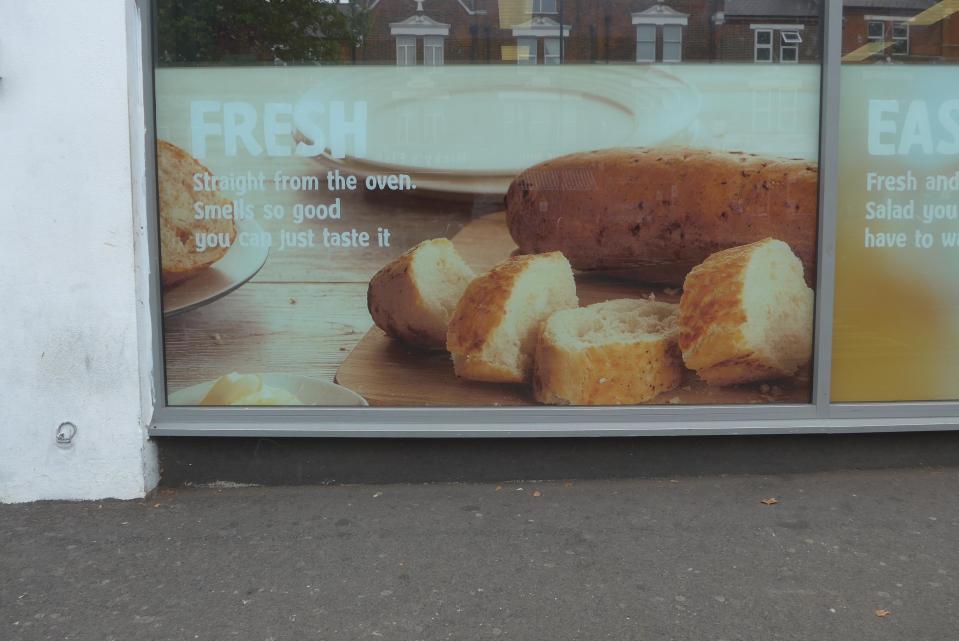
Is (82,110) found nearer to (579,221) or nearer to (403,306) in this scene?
(403,306)

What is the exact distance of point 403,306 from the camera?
15.5 ft

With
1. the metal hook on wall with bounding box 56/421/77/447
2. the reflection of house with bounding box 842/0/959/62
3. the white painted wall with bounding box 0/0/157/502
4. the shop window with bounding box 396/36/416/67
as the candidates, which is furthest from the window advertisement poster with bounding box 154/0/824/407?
the metal hook on wall with bounding box 56/421/77/447

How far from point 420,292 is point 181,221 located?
1.38 meters

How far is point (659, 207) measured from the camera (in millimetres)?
4680

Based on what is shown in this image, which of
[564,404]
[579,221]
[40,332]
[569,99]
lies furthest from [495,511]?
[40,332]

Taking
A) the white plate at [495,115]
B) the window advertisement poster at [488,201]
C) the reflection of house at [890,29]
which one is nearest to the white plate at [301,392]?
the window advertisement poster at [488,201]

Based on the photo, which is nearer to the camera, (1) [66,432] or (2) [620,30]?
(1) [66,432]

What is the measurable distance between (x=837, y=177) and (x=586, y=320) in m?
1.60

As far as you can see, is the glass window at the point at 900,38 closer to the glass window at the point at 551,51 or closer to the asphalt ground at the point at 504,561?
the glass window at the point at 551,51

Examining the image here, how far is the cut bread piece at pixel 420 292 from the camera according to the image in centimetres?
470

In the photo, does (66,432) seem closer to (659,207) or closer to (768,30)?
(659,207)

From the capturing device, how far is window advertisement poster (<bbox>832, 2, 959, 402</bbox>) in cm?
466

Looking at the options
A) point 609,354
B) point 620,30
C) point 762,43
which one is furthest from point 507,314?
point 762,43

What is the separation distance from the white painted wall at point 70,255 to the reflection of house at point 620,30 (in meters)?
1.37
